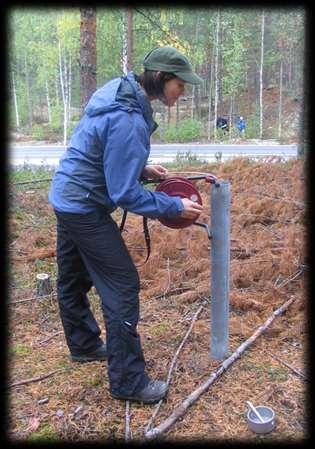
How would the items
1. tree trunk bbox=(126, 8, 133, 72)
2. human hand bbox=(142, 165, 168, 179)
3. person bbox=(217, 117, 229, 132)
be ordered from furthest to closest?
person bbox=(217, 117, 229, 132)
tree trunk bbox=(126, 8, 133, 72)
human hand bbox=(142, 165, 168, 179)

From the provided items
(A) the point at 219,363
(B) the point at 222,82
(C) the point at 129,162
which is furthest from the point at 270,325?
(B) the point at 222,82

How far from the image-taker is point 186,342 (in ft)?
11.2

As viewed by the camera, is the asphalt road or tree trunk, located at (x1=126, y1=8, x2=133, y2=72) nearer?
tree trunk, located at (x1=126, y1=8, x2=133, y2=72)

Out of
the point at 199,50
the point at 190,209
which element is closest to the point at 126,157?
the point at 190,209

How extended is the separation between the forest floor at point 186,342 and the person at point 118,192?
229mm

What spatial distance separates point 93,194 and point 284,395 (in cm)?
158

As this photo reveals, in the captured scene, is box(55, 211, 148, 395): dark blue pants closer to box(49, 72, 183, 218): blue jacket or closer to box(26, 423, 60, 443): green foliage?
box(49, 72, 183, 218): blue jacket

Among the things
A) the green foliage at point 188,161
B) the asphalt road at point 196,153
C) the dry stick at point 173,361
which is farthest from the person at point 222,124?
the dry stick at point 173,361

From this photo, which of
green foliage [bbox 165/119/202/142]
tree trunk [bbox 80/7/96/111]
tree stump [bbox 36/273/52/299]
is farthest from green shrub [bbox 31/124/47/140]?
tree stump [bbox 36/273/52/299]

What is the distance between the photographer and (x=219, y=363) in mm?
3121

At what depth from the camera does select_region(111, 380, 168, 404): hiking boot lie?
2.76 m

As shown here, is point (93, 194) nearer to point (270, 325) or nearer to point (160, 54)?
point (160, 54)

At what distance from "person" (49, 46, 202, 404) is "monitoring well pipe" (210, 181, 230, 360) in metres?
0.24

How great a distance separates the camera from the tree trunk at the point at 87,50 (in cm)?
764
